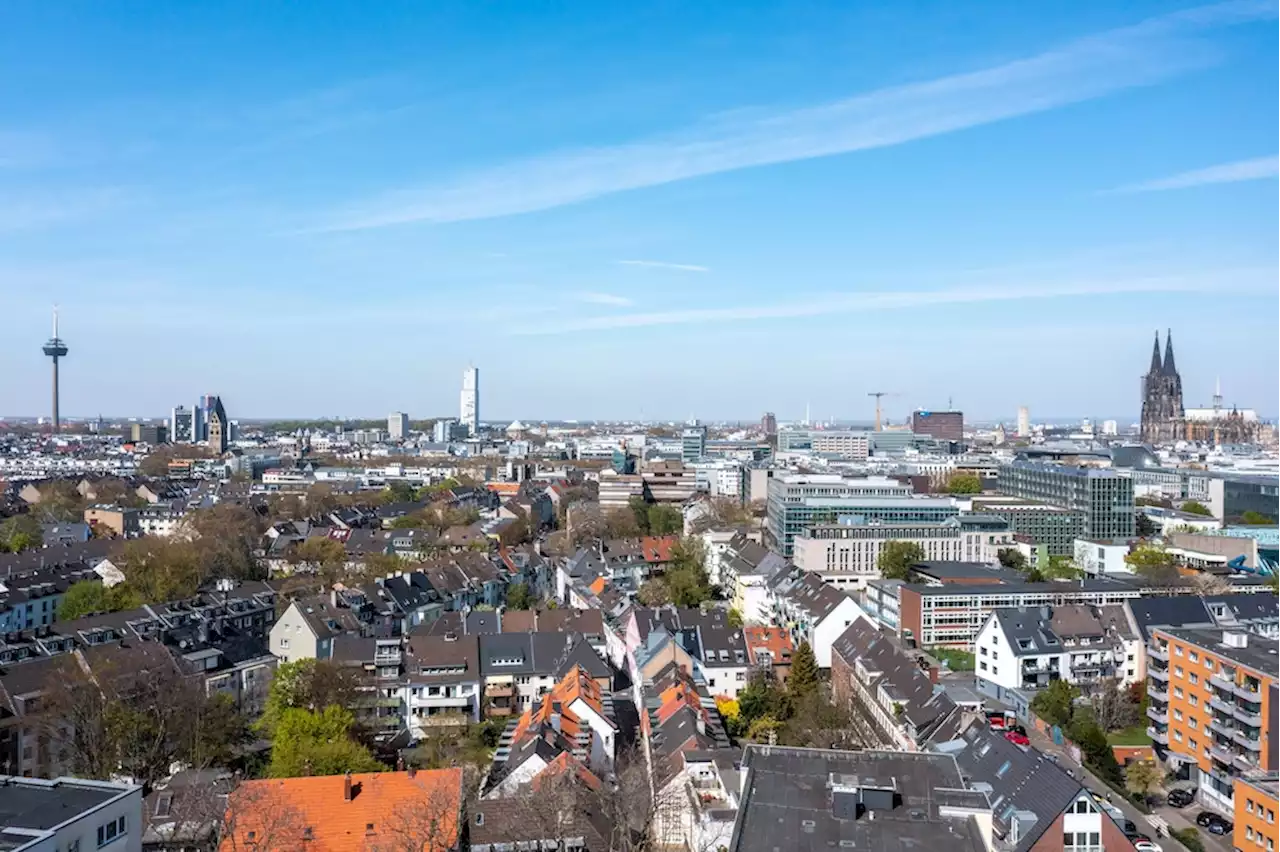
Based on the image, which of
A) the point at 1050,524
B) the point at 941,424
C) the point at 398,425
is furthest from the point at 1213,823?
the point at 398,425

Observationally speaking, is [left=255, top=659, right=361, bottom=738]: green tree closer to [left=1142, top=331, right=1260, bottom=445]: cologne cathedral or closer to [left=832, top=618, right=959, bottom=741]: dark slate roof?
[left=832, top=618, right=959, bottom=741]: dark slate roof

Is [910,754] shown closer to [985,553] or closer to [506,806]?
[506,806]

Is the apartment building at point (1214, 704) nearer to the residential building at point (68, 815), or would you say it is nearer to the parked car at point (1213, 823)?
the parked car at point (1213, 823)

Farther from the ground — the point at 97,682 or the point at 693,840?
the point at 97,682

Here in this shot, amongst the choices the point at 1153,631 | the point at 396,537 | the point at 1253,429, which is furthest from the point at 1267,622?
the point at 1253,429

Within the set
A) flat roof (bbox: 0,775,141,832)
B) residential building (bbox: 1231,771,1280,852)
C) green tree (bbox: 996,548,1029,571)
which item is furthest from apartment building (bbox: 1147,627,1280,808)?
green tree (bbox: 996,548,1029,571)
